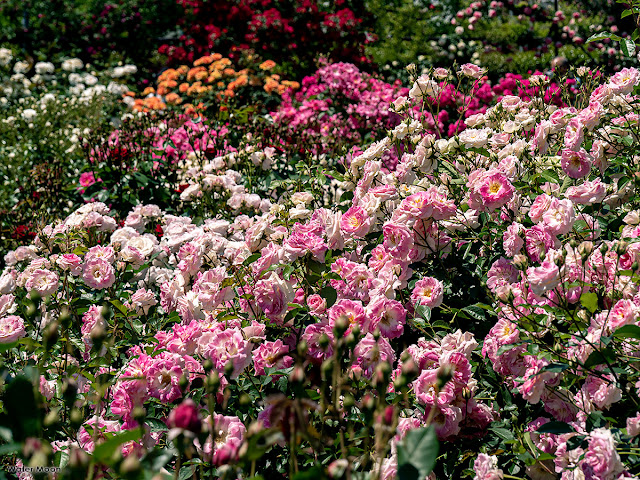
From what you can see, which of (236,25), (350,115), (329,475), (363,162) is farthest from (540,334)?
(236,25)

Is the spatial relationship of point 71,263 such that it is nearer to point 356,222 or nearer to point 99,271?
point 99,271

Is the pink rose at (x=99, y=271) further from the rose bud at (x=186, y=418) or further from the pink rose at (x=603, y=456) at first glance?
the pink rose at (x=603, y=456)

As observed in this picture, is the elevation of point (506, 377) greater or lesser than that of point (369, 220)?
lesser

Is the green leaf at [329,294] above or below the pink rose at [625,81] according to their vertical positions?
below

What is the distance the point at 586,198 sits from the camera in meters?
1.66

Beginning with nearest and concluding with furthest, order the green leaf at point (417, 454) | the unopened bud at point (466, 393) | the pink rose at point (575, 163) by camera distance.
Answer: the green leaf at point (417, 454) < the unopened bud at point (466, 393) < the pink rose at point (575, 163)

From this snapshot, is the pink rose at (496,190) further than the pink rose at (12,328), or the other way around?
the pink rose at (12,328)

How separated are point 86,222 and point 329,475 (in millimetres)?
1952

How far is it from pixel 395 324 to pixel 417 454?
815 mm

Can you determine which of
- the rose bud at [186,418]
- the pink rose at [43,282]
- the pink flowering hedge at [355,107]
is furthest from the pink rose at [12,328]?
the pink flowering hedge at [355,107]

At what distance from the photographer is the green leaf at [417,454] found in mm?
766

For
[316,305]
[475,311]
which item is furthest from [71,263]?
[475,311]

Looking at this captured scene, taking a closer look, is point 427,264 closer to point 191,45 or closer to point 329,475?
point 329,475

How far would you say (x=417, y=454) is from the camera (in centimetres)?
79
